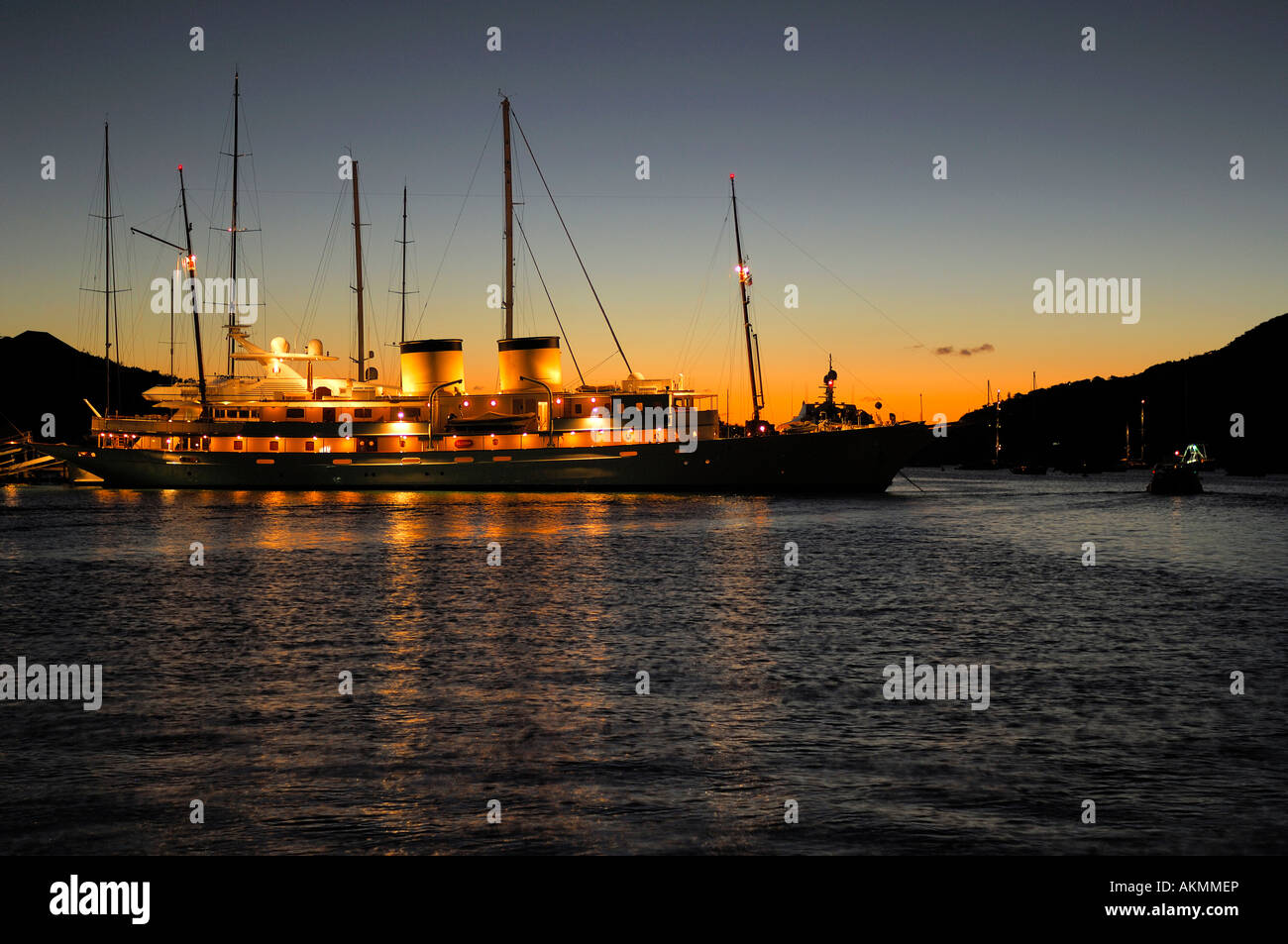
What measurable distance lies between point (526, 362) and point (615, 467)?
33.0 feet

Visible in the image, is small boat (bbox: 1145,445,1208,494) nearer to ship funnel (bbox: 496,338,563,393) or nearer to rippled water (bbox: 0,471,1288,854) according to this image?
ship funnel (bbox: 496,338,563,393)

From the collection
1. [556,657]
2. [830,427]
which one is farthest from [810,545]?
[830,427]

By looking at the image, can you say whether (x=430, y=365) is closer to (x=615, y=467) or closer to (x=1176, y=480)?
(x=615, y=467)

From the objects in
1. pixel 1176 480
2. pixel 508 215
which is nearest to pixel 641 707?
pixel 508 215

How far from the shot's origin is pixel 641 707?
41.9 ft

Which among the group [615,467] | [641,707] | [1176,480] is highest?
[615,467]

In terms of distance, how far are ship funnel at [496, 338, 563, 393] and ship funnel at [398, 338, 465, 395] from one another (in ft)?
16.5

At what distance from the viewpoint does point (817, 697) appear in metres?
13.5

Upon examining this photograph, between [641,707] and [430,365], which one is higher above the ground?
[430,365]

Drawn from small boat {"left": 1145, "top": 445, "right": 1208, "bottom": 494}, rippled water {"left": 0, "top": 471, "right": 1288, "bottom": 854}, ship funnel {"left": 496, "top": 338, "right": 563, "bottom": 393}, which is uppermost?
ship funnel {"left": 496, "top": 338, "right": 563, "bottom": 393}

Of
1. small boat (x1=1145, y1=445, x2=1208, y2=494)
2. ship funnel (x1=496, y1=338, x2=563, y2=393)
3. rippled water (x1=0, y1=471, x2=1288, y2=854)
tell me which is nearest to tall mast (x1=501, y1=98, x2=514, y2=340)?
ship funnel (x1=496, y1=338, x2=563, y2=393)

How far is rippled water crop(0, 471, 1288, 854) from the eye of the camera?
812 centimetres
